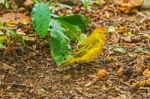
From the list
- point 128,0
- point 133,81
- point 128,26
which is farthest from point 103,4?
point 133,81

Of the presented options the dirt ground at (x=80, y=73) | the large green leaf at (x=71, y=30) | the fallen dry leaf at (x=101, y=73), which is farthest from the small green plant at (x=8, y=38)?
the fallen dry leaf at (x=101, y=73)

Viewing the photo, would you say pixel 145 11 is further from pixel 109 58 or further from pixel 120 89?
pixel 120 89

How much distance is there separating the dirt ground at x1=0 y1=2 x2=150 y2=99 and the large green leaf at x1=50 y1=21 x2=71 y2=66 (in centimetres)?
9

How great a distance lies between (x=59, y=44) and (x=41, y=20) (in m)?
0.24

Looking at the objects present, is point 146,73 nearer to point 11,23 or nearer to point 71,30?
point 71,30

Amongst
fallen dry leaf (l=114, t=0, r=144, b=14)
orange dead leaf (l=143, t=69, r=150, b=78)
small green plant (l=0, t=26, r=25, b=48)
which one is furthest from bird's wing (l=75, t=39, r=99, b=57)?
fallen dry leaf (l=114, t=0, r=144, b=14)

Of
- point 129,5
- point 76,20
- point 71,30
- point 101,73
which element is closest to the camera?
point 101,73

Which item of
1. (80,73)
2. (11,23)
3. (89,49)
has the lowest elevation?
(80,73)

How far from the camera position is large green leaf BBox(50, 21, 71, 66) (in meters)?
3.53

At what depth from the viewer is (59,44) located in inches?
142

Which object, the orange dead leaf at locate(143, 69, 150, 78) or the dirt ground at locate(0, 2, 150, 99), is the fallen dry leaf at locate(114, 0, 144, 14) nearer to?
the dirt ground at locate(0, 2, 150, 99)

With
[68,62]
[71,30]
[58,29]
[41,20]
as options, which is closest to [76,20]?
[71,30]

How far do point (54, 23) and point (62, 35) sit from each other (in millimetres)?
116

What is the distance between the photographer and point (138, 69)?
11.4 feet
